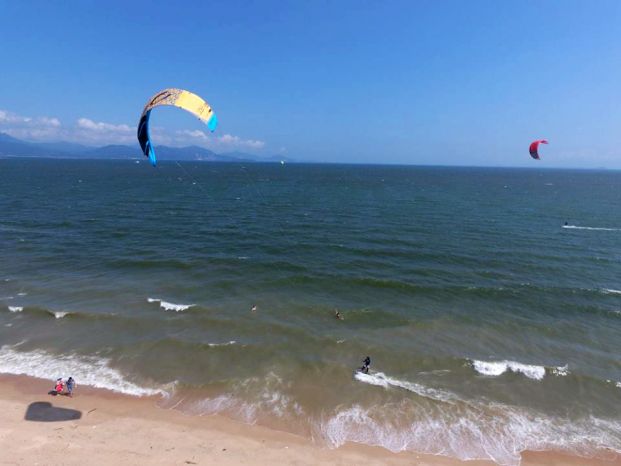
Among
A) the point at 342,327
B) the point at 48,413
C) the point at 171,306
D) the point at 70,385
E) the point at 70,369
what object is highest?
the point at 171,306

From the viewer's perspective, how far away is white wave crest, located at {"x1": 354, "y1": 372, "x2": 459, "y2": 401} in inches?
830

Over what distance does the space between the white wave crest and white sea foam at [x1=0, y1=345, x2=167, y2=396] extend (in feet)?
37.3

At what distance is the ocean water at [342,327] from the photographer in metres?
19.8

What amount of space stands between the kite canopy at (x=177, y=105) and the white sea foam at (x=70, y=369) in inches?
497

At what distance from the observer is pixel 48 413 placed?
18891 mm

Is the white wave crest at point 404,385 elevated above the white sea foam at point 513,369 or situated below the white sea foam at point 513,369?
below

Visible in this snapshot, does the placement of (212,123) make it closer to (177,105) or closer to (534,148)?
(177,105)

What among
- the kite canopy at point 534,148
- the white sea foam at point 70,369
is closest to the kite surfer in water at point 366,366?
the white sea foam at point 70,369

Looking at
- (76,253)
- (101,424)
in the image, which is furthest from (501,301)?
(76,253)

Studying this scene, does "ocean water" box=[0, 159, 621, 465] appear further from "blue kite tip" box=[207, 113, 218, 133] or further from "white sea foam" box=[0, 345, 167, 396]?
"blue kite tip" box=[207, 113, 218, 133]

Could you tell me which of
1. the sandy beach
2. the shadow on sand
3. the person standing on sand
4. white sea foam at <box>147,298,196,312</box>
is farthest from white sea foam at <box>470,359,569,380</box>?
the person standing on sand

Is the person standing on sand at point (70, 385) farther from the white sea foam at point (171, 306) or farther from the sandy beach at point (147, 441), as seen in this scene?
the white sea foam at point (171, 306)

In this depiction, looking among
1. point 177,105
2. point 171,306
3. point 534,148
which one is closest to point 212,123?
point 177,105

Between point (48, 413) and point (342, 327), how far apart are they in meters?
17.9
